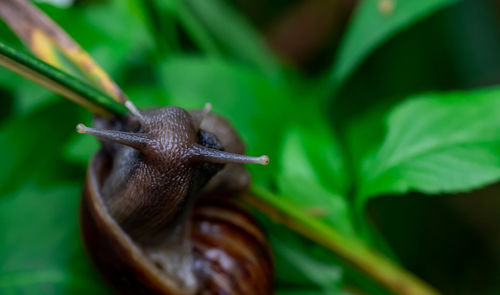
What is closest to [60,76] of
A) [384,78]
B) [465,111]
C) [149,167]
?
[149,167]

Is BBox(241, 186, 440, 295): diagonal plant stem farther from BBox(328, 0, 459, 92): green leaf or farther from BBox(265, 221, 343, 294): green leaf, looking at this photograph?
BBox(328, 0, 459, 92): green leaf

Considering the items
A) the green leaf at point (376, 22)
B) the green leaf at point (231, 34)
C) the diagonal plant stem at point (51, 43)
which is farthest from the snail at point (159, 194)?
the green leaf at point (231, 34)

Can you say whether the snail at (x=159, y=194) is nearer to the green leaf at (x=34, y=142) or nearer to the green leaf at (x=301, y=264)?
the green leaf at (x=301, y=264)

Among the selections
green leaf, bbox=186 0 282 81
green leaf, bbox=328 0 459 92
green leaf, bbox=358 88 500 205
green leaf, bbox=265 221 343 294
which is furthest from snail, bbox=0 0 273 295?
green leaf, bbox=186 0 282 81

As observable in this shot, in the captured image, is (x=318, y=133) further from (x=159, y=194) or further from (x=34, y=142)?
(x=34, y=142)

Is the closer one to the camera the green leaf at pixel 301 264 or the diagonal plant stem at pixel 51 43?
the diagonal plant stem at pixel 51 43

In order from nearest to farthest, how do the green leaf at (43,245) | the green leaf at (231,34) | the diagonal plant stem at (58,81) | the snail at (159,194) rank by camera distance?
the diagonal plant stem at (58,81) < the snail at (159,194) < the green leaf at (43,245) < the green leaf at (231,34)
